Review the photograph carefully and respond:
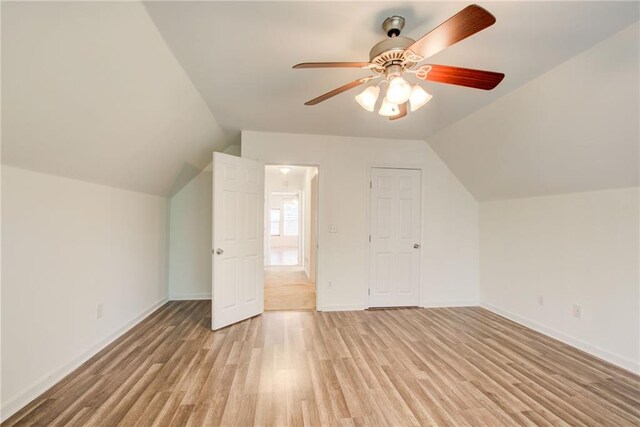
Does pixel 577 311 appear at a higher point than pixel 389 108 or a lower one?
lower

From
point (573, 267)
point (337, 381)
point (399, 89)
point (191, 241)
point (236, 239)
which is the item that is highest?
point (399, 89)

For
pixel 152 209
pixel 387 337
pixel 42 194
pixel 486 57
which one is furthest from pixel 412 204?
pixel 42 194

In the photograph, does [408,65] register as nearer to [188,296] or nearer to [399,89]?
[399,89]

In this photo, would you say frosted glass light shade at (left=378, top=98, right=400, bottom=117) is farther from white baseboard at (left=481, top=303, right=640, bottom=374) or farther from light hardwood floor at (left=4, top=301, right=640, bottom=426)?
white baseboard at (left=481, top=303, right=640, bottom=374)

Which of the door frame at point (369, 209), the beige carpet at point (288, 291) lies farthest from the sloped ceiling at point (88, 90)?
the beige carpet at point (288, 291)

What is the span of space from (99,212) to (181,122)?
113cm

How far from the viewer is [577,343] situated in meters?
2.79

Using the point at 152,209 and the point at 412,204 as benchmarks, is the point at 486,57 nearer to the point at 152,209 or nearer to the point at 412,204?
the point at 412,204

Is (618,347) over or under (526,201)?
under

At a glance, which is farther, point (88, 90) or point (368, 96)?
point (368, 96)

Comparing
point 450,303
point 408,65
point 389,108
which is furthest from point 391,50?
point 450,303

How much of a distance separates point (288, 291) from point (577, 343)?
370cm

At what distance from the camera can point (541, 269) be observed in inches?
127

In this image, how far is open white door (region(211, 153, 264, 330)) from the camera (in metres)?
3.15
